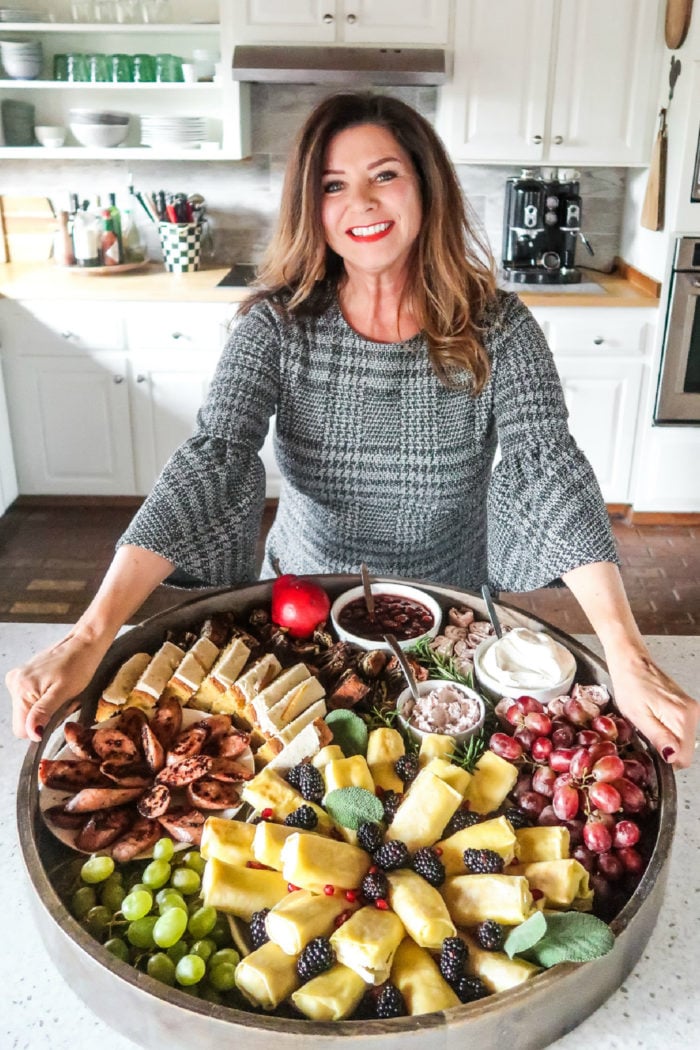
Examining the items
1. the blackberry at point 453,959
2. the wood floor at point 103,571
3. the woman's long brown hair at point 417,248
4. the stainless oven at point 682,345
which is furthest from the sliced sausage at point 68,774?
the stainless oven at point 682,345

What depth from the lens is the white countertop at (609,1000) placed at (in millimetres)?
840

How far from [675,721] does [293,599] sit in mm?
552

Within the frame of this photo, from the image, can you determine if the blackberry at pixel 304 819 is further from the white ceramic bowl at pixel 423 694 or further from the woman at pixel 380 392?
the woman at pixel 380 392

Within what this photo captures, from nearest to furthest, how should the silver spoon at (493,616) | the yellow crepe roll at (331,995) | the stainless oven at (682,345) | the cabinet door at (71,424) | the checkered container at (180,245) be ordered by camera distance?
the yellow crepe roll at (331,995)
the silver spoon at (493,616)
the stainless oven at (682,345)
the cabinet door at (71,424)
the checkered container at (180,245)

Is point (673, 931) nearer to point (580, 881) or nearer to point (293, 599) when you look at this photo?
point (580, 881)

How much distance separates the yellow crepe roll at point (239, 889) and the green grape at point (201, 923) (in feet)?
0.04

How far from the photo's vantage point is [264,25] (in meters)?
3.49

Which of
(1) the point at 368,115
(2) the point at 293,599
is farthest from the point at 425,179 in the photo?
(2) the point at 293,599

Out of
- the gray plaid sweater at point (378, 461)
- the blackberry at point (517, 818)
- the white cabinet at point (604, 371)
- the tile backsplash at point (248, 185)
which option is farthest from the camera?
the tile backsplash at point (248, 185)

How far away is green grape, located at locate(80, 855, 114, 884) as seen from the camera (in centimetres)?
92

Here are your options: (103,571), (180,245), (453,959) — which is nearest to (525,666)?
(453,959)

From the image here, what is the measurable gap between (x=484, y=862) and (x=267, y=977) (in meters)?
0.23

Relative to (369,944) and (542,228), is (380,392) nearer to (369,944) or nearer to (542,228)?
(369,944)

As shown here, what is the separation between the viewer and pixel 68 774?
104cm
